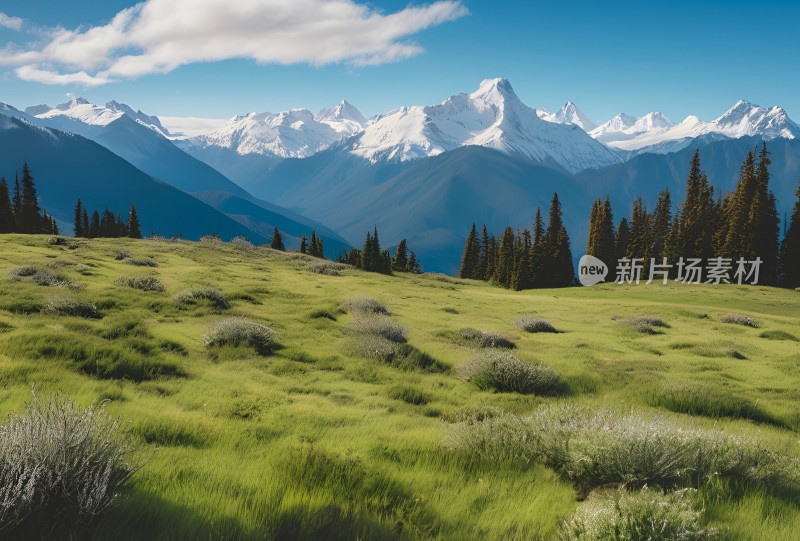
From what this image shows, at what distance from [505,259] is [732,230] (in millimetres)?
41556

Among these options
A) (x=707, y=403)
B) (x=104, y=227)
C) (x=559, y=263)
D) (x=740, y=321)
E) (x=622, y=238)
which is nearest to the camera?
(x=707, y=403)

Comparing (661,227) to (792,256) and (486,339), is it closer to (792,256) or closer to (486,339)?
(792,256)

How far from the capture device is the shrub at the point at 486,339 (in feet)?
54.8

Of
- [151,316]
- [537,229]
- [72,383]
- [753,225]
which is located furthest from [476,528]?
[537,229]

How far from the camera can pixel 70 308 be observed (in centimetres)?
1345

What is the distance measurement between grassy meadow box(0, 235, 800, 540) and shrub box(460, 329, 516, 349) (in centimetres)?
12

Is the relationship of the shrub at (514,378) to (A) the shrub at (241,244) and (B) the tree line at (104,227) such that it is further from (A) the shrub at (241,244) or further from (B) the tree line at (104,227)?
(B) the tree line at (104,227)

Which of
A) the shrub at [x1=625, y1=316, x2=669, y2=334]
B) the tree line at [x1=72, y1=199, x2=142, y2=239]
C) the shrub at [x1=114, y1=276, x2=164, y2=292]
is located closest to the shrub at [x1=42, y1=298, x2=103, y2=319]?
the shrub at [x1=114, y1=276, x2=164, y2=292]

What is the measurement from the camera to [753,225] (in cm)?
7425

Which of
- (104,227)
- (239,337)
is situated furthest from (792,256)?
(104,227)

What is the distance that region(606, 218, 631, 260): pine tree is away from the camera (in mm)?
98925

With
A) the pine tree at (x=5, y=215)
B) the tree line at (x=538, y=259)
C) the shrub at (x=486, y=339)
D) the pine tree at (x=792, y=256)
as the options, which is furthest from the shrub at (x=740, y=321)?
the pine tree at (x=5, y=215)

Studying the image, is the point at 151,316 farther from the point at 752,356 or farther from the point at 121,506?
the point at 752,356

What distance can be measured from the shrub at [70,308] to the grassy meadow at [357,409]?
0.06 metres
